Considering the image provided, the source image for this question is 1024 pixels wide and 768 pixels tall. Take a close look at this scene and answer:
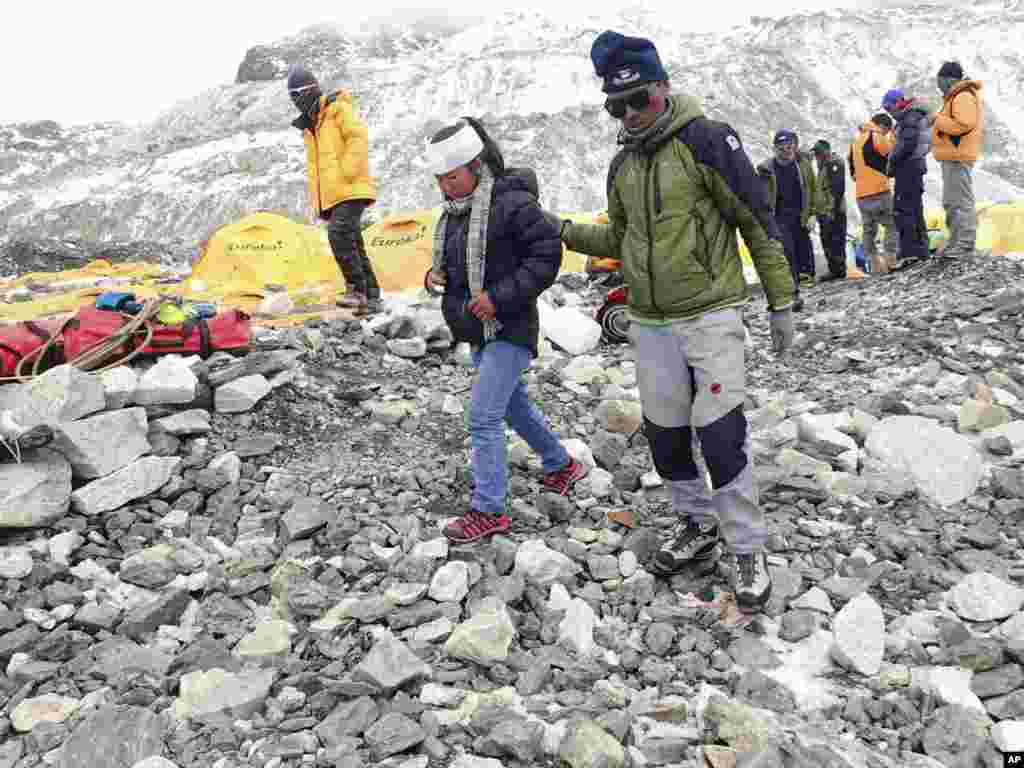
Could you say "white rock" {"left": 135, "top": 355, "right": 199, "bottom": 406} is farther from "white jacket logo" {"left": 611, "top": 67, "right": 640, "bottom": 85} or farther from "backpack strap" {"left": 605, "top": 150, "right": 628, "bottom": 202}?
"white jacket logo" {"left": 611, "top": 67, "right": 640, "bottom": 85}

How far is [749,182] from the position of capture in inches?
115

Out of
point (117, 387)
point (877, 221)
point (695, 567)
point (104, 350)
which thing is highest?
point (104, 350)

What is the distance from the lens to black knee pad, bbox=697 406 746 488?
3070 millimetres

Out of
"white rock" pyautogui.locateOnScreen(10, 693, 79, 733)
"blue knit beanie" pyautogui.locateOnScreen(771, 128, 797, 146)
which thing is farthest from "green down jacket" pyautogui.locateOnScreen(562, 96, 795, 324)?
"blue knit beanie" pyautogui.locateOnScreen(771, 128, 797, 146)

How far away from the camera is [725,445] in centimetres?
308

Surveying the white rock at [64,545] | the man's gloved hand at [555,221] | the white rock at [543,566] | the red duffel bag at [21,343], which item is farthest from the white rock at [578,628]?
the red duffel bag at [21,343]

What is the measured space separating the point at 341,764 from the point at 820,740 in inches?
60.6

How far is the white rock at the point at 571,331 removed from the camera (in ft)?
22.3

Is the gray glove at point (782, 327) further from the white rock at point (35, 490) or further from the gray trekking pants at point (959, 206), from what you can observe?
the gray trekking pants at point (959, 206)

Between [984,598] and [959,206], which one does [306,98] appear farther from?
[959,206]

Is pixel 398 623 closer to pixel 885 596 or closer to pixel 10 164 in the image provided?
pixel 885 596

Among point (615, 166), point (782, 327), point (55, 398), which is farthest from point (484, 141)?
point (55, 398)

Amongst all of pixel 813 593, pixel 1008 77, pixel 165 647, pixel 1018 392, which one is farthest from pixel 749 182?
pixel 1008 77

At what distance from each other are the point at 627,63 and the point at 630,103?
0.14m
